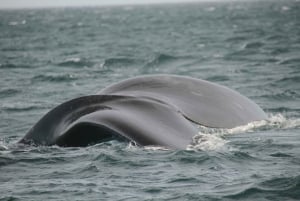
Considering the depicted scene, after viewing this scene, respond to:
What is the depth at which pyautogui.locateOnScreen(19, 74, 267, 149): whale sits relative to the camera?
893 centimetres

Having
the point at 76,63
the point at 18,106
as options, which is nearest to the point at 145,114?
the point at 18,106

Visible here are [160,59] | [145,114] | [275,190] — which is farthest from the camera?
[160,59]

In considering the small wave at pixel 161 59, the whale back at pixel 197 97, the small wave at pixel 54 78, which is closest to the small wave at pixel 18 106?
the small wave at pixel 54 78

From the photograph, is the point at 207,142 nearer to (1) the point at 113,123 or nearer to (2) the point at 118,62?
(1) the point at 113,123

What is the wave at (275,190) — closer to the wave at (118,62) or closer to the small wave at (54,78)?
the small wave at (54,78)

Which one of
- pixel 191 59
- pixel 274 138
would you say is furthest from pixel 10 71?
pixel 274 138

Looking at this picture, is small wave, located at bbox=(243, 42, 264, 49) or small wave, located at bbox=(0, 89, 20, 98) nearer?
small wave, located at bbox=(0, 89, 20, 98)

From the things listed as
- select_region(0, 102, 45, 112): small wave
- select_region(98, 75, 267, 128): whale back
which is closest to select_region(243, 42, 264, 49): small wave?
select_region(0, 102, 45, 112): small wave

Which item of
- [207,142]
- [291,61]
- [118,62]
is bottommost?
[207,142]

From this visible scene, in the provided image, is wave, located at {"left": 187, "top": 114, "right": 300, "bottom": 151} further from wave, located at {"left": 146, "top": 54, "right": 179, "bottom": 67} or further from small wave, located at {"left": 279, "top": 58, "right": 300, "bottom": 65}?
wave, located at {"left": 146, "top": 54, "right": 179, "bottom": 67}

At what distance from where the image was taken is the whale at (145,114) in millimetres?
8930

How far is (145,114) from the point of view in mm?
9398

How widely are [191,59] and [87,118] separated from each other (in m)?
21.6

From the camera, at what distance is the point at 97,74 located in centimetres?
2523
